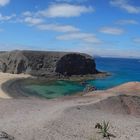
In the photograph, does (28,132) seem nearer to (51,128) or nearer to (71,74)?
(51,128)

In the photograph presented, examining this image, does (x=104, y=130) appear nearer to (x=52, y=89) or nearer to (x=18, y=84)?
(x=52, y=89)

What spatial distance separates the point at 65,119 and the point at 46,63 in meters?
77.4

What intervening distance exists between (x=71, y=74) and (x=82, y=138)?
8233 cm

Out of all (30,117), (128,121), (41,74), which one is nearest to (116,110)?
(128,121)

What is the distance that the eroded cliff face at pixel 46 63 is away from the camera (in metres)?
105

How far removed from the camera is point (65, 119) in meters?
28.6

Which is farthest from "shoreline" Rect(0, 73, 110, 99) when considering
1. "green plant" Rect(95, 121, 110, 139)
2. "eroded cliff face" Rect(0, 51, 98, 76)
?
"green plant" Rect(95, 121, 110, 139)

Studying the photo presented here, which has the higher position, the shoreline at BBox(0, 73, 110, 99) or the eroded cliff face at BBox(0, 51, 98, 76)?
the eroded cliff face at BBox(0, 51, 98, 76)

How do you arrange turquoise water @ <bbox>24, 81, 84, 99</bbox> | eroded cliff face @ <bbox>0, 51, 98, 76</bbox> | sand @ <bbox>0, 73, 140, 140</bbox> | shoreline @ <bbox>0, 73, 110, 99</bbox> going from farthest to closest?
eroded cliff face @ <bbox>0, 51, 98, 76</bbox> < turquoise water @ <bbox>24, 81, 84, 99</bbox> < shoreline @ <bbox>0, 73, 110, 99</bbox> < sand @ <bbox>0, 73, 140, 140</bbox>

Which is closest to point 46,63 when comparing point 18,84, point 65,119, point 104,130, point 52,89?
point 18,84

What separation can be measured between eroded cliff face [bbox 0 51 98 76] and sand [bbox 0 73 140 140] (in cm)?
6560

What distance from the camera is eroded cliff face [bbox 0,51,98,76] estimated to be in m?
105

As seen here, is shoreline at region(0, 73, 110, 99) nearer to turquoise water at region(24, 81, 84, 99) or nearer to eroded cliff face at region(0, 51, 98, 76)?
turquoise water at region(24, 81, 84, 99)

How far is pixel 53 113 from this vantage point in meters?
30.7
